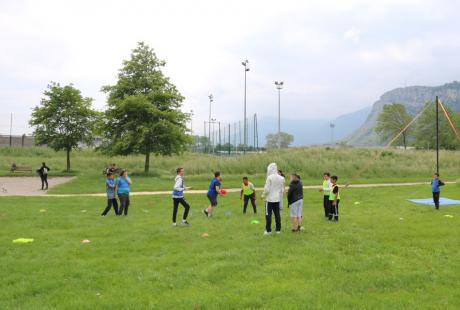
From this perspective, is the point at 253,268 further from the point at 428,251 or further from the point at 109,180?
the point at 109,180

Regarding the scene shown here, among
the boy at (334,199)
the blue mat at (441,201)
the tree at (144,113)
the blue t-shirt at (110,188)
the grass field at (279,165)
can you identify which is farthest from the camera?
the tree at (144,113)

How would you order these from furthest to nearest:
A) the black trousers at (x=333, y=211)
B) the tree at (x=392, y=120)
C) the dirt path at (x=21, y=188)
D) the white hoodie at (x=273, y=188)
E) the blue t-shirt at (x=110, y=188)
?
the tree at (x=392, y=120) → the dirt path at (x=21, y=188) → the blue t-shirt at (x=110, y=188) → the black trousers at (x=333, y=211) → the white hoodie at (x=273, y=188)

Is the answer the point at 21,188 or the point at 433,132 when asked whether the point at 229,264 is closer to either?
the point at 21,188

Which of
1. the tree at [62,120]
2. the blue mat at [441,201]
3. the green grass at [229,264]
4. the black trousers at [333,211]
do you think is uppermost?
the tree at [62,120]

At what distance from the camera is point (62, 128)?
40.0 metres

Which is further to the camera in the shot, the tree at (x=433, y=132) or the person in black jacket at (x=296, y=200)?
the tree at (x=433, y=132)

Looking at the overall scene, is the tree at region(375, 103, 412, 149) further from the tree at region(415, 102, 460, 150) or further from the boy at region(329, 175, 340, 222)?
the boy at region(329, 175, 340, 222)

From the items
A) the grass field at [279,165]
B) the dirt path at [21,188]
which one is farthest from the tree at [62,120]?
the dirt path at [21,188]

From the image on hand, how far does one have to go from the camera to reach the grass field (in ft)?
104

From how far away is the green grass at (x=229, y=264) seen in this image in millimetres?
6414

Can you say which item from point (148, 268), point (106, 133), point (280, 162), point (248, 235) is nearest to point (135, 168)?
point (106, 133)

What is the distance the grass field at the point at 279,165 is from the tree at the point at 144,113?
240 centimetres

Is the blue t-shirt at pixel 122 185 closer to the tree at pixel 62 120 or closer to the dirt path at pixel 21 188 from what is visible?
the dirt path at pixel 21 188

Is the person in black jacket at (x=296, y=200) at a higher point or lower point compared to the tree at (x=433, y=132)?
lower
